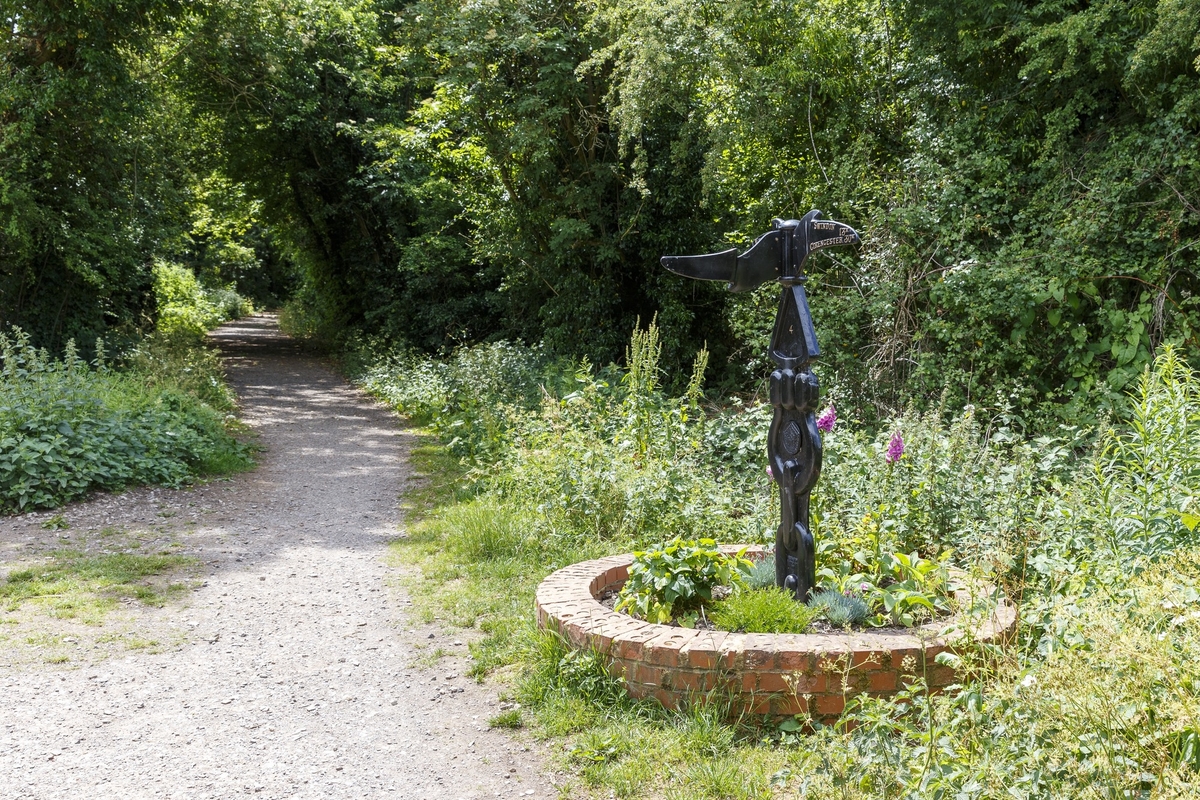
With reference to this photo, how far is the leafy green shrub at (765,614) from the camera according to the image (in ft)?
12.5

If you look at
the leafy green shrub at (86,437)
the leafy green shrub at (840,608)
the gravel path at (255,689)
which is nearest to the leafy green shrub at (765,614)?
the leafy green shrub at (840,608)

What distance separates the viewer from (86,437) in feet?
26.4

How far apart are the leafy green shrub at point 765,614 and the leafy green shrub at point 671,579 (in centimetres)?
22

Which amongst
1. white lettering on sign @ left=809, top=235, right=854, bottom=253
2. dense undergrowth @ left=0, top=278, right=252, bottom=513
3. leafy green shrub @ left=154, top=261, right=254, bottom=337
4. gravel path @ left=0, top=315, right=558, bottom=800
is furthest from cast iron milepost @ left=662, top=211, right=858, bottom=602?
leafy green shrub @ left=154, top=261, right=254, bottom=337

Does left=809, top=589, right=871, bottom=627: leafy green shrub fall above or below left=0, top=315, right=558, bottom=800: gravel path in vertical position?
above

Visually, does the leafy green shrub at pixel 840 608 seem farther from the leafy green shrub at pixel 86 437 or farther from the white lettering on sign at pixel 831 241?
the leafy green shrub at pixel 86 437

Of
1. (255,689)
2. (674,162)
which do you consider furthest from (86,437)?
(674,162)

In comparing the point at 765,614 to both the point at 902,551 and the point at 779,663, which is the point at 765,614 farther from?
the point at 902,551

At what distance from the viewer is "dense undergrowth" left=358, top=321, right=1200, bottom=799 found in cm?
239

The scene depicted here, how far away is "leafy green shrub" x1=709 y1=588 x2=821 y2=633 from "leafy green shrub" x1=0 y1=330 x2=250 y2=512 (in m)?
6.24

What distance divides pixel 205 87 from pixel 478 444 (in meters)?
13.1

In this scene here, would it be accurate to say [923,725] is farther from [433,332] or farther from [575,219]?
[433,332]

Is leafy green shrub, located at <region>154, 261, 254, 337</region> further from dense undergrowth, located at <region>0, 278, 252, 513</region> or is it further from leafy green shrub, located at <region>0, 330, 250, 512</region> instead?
leafy green shrub, located at <region>0, 330, 250, 512</region>

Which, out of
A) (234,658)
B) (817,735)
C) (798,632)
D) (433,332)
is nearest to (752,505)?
(798,632)
